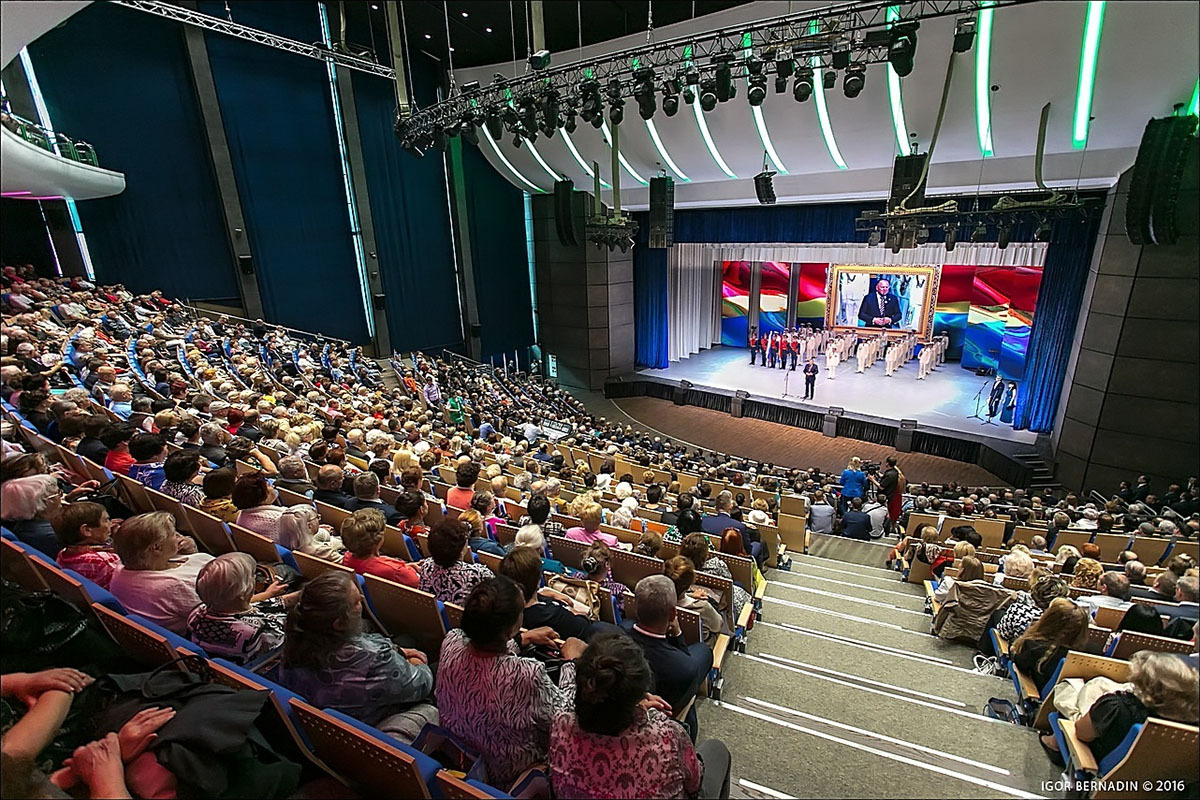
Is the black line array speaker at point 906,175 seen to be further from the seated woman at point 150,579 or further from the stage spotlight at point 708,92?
the seated woman at point 150,579

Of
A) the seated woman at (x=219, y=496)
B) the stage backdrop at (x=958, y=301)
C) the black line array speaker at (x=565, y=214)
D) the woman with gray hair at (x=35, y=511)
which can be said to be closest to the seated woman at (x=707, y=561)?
the seated woman at (x=219, y=496)

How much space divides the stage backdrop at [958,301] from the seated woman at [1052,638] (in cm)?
1242

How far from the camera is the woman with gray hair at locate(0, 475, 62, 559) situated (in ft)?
7.88

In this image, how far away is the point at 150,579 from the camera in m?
2.30

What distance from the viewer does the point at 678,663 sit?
7.46 feet

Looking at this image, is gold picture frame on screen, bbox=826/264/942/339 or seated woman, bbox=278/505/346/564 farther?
gold picture frame on screen, bbox=826/264/942/339

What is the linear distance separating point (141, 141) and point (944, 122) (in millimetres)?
15981

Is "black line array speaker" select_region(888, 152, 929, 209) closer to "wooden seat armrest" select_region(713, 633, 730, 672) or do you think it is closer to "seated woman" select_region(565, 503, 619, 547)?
"seated woman" select_region(565, 503, 619, 547)

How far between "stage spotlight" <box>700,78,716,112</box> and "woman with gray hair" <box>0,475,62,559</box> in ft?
25.2

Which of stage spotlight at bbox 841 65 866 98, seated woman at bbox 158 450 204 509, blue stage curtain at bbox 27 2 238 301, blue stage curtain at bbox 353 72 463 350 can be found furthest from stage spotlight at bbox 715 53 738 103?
blue stage curtain at bbox 27 2 238 301

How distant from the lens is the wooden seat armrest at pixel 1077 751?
2227 mm

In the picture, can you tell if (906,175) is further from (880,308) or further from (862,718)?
(862,718)

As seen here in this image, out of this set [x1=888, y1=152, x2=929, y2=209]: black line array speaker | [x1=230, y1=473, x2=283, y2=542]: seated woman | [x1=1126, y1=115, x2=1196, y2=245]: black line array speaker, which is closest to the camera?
[x1=1126, y1=115, x2=1196, y2=245]: black line array speaker

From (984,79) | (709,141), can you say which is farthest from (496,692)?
(709,141)
